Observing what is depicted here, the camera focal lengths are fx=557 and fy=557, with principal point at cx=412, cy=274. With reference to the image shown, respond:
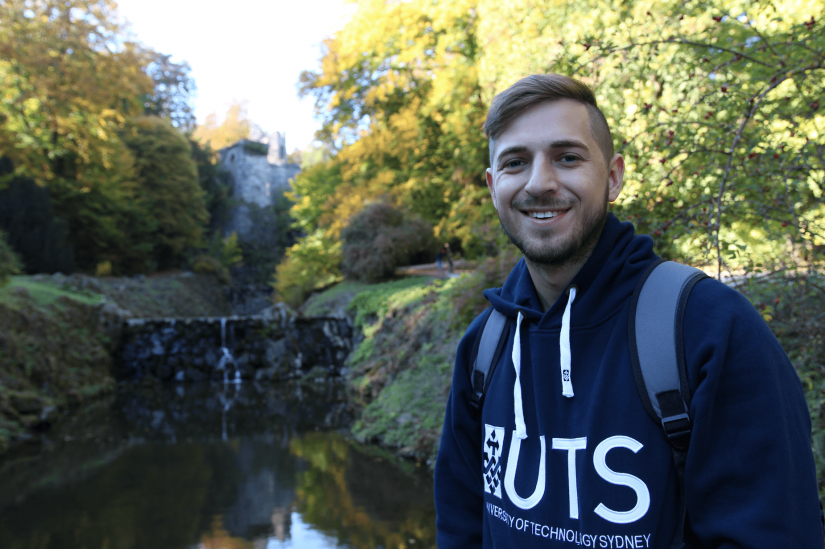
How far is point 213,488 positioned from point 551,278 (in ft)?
18.7

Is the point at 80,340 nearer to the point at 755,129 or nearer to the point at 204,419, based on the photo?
the point at 204,419

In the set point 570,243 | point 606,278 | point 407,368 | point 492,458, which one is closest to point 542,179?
point 570,243

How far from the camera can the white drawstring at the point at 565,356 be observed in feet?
4.13

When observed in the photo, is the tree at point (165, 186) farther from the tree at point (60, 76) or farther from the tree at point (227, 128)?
the tree at point (227, 128)

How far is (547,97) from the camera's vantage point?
1331 millimetres

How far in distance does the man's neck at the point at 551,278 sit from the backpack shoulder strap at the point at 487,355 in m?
0.14

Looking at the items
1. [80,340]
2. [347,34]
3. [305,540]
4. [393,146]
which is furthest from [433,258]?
[305,540]

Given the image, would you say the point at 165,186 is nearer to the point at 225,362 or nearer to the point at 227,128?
the point at 225,362

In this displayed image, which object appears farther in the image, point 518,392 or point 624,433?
point 518,392

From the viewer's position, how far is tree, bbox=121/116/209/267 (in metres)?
28.1

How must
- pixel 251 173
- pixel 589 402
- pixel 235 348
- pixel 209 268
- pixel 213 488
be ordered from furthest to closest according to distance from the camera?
pixel 251 173, pixel 209 268, pixel 235 348, pixel 213 488, pixel 589 402

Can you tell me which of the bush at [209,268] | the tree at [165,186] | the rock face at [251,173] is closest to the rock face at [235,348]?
the tree at [165,186]

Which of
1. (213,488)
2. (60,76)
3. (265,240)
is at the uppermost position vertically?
(60,76)

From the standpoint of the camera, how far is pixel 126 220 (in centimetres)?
2527
